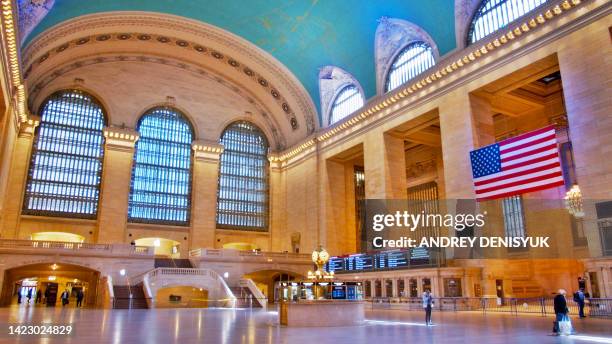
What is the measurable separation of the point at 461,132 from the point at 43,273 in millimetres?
21266

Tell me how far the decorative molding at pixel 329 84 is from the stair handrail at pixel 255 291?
37.0 ft

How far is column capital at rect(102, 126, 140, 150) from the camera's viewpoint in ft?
93.2

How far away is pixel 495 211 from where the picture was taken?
Answer: 18.3 meters

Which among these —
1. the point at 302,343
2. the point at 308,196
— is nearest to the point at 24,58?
the point at 308,196

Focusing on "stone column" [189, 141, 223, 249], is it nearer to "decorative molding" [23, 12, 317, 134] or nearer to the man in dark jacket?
"decorative molding" [23, 12, 317, 134]

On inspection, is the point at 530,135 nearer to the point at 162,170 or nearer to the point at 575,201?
the point at 575,201

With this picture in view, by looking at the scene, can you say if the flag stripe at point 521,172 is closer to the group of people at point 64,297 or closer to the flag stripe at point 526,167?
the flag stripe at point 526,167

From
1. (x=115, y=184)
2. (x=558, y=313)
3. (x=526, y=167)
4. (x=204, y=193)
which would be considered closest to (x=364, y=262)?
(x=526, y=167)

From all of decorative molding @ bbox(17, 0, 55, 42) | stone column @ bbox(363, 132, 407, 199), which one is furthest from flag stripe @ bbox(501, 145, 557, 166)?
decorative molding @ bbox(17, 0, 55, 42)

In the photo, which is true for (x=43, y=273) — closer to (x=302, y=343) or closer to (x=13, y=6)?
(x=13, y=6)

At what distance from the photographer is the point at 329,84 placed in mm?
28797

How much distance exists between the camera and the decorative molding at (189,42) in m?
23.5

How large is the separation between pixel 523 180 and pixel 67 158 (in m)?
24.8

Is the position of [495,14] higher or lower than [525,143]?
higher
